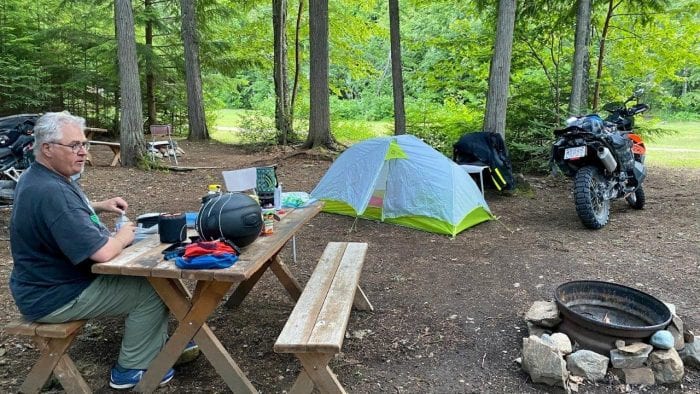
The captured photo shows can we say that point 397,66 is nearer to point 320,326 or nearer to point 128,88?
point 128,88

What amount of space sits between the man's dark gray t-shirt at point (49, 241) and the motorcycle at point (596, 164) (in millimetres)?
4695

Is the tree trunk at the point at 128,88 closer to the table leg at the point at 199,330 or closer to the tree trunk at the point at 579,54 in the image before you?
the table leg at the point at 199,330

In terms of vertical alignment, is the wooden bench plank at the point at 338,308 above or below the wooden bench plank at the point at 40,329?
above

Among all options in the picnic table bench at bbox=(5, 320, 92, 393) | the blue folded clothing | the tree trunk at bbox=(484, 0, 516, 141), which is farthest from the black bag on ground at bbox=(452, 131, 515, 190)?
the picnic table bench at bbox=(5, 320, 92, 393)

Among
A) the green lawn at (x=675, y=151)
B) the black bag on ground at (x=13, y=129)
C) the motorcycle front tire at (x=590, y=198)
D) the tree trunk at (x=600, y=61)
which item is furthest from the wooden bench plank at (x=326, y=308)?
the green lawn at (x=675, y=151)

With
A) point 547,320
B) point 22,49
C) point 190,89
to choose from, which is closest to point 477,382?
point 547,320

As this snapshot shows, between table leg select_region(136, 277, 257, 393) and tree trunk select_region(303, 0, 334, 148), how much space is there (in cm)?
767

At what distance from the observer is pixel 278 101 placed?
1309cm

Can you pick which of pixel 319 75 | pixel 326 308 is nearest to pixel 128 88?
pixel 319 75

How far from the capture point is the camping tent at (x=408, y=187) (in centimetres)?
527

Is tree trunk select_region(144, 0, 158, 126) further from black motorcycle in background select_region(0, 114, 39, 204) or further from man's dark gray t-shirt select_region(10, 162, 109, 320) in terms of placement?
man's dark gray t-shirt select_region(10, 162, 109, 320)

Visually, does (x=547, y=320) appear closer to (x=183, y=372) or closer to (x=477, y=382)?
(x=477, y=382)

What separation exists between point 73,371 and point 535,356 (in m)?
2.31

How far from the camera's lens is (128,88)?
8711 mm
